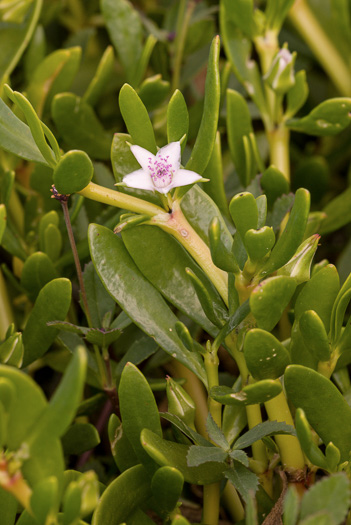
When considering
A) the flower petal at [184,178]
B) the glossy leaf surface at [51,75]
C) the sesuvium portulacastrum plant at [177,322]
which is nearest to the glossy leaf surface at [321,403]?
the sesuvium portulacastrum plant at [177,322]

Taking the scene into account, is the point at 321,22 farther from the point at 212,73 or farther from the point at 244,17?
the point at 212,73

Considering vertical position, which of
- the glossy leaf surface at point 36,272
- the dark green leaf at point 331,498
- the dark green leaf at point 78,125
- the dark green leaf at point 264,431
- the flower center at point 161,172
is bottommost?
the dark green leaf at point 331,498

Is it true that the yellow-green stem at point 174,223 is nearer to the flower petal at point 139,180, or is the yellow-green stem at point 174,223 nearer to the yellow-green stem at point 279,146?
the flower petal at point 139,180

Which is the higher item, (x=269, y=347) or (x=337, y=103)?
(x=337, y=103)

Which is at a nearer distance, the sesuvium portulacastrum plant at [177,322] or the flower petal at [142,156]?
the sesuvium portulacastrum plant at [177,322]

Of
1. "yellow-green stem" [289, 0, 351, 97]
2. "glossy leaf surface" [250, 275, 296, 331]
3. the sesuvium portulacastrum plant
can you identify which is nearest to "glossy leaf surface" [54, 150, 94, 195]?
the sesuvium portulacastrum plant

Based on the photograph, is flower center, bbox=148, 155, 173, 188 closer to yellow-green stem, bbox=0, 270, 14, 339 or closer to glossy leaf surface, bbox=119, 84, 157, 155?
glossy leaf surface, bbox=119, 84, 157, 155

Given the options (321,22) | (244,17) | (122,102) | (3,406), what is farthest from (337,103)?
(3,406)

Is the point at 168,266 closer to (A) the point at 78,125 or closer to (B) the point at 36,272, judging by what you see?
(B) the point at 36,272
